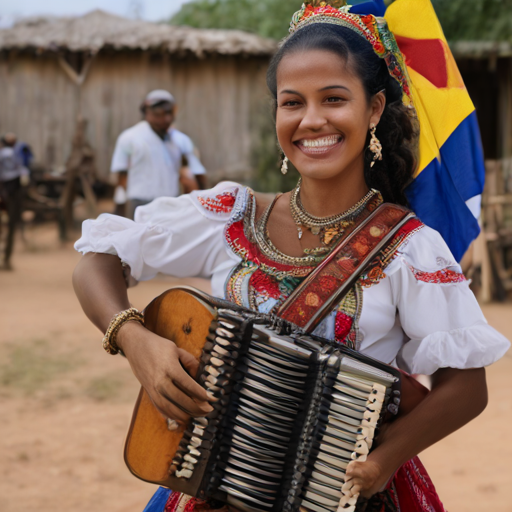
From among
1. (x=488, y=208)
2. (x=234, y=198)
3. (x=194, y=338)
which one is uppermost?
(x=234, y=198)

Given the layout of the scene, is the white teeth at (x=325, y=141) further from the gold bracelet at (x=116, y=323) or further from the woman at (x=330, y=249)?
the gold bracelet at (x=116, y=323)

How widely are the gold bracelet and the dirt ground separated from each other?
7.48ft

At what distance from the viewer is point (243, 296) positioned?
1.82 meters

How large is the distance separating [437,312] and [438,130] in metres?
0.62

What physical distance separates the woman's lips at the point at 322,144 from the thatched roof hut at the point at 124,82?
11.1m

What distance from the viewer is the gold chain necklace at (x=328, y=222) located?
1.88 metres

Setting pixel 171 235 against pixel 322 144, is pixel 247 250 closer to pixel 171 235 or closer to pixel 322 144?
pixel 171 235

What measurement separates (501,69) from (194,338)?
13054mm

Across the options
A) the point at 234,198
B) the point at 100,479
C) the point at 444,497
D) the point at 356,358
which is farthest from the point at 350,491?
the point at 100,479

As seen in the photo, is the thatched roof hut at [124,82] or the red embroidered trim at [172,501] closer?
the red embroidered trim at [172,501]

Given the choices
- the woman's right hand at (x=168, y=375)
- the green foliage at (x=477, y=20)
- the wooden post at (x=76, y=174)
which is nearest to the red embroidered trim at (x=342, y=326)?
the woman's right hand at (x=168, y=375)

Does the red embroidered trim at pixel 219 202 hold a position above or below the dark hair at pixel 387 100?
below

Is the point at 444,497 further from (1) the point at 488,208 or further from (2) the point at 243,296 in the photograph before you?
(1) the point at 488,208

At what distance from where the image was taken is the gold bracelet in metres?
1.77
